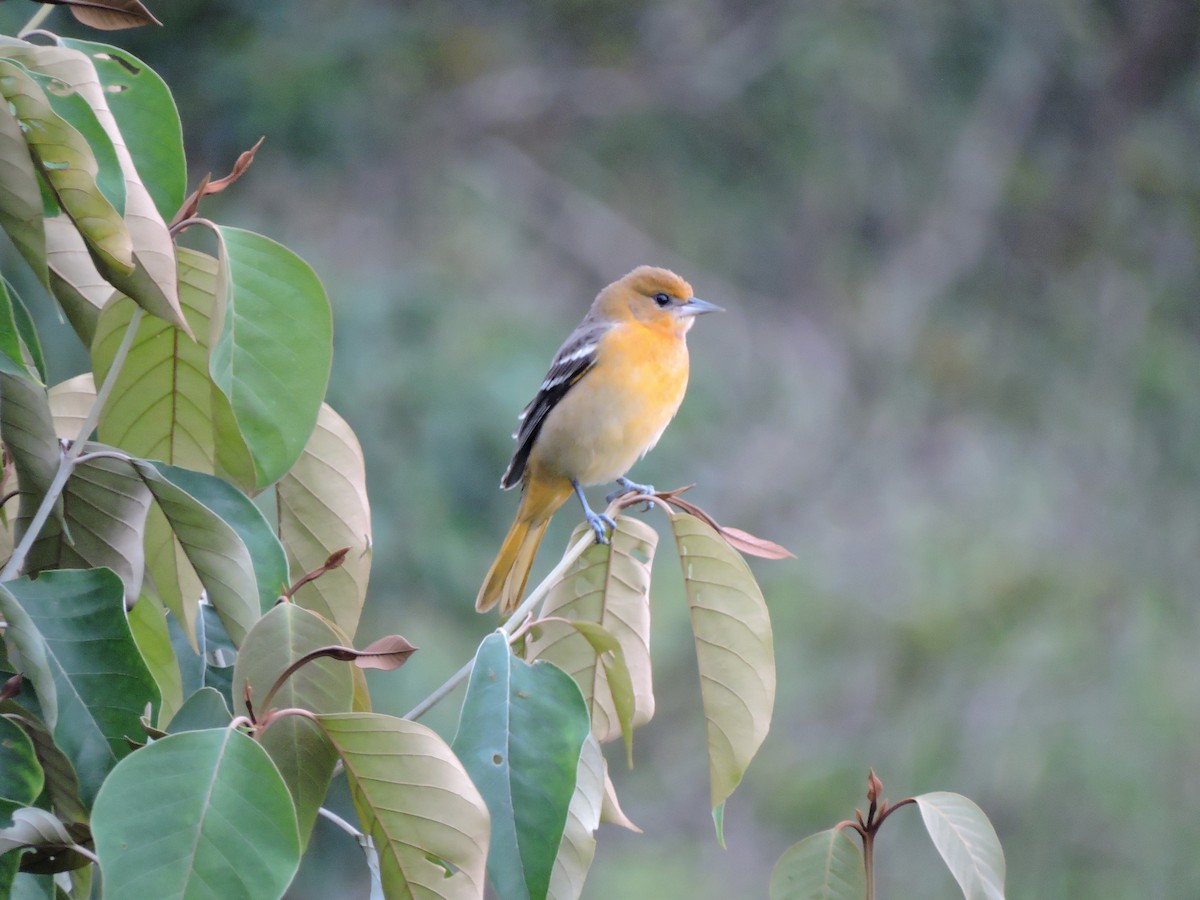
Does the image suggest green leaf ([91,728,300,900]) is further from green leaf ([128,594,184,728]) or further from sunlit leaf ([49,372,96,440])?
sunlit leaf ([49,372,96,440])

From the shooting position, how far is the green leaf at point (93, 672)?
110cm

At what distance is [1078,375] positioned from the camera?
442 inches

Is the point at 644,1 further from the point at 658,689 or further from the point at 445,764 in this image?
the point at 445,764

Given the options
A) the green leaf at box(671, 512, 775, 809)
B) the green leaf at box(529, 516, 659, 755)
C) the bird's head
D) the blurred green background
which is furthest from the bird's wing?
the blurred green background

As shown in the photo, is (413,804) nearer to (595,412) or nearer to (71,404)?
(71,404)

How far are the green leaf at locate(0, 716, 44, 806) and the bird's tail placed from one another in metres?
1.32

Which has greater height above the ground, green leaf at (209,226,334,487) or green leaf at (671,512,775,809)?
green leaf at (209,226,334,487)

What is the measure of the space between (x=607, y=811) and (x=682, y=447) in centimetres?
821

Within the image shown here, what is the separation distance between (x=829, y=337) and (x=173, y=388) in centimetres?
1133

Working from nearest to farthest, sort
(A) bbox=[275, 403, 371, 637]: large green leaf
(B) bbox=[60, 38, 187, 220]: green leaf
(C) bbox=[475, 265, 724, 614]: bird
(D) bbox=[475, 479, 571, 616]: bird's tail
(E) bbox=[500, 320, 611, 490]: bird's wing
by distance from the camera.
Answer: (B) bbox=[60, 38, 187, 220]: green leaf < (A) bbox=[275, 403, 371, 637]: large green leaf < (D) bbox=[475, 479, 571, 616]: bird's tail < (C) bbox=[475, 265, 724, 614]: bird < (E) bbox=[500, 320, 611, 490]: bird's wing

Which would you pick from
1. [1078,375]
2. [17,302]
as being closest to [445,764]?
[17,302]

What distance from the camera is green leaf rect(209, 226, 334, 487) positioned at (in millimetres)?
1213

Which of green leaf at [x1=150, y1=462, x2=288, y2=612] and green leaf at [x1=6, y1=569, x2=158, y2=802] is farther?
green leaf at [x1=150, y1=462, x2=288, y2=612]

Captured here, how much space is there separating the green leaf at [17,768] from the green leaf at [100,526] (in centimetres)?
21
